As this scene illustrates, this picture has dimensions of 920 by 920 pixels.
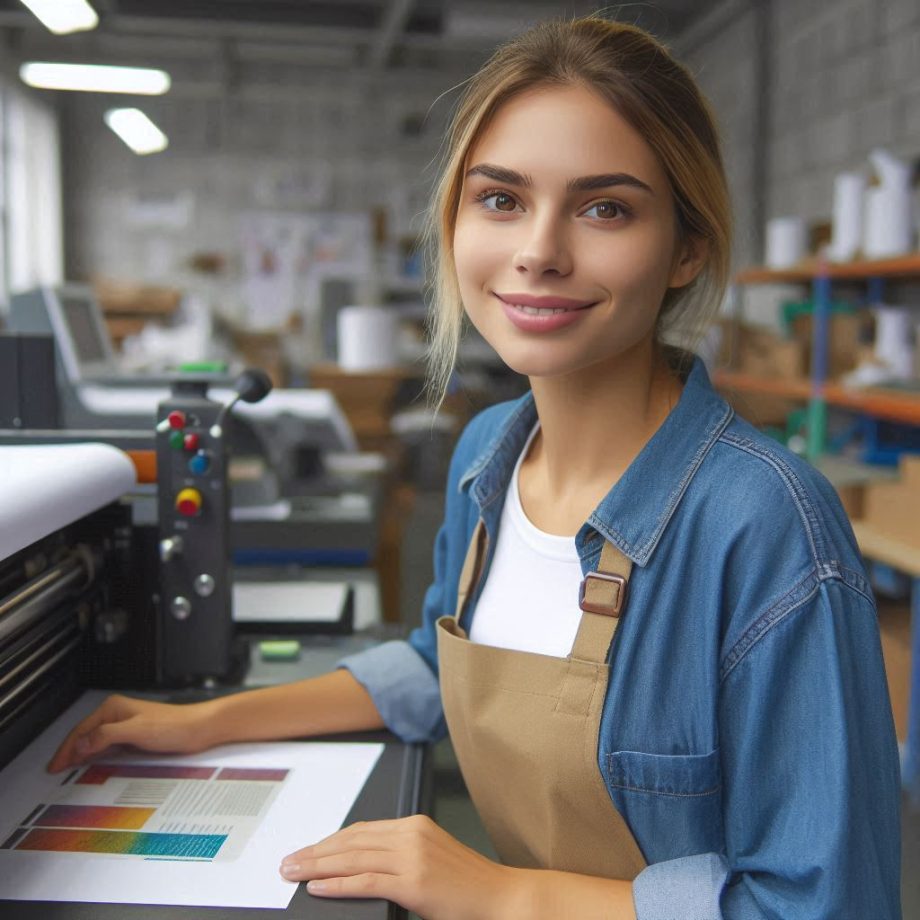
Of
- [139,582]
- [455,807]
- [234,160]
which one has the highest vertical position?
[234,160]

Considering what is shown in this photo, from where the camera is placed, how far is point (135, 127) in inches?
190

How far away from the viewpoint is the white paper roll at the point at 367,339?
3887 mm

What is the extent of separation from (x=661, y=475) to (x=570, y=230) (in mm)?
227

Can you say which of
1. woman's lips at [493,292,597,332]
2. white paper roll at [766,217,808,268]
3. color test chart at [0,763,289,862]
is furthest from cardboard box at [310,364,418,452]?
woman's lips at [493,292,597,332]

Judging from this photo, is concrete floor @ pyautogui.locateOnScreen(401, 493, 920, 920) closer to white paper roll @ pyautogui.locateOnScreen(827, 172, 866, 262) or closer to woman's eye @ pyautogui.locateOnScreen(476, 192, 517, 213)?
woman's eye @ pyautogui.locateOnScreen(476, 192, 517, 213)

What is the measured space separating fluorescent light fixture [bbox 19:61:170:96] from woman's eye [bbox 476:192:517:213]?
298 cm

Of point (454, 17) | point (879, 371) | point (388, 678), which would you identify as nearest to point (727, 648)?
point (388, 678)

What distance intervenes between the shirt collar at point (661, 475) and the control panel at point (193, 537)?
0.48 metres

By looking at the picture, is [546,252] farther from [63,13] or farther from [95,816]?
[63,13]

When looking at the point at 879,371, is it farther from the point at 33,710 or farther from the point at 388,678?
the point at 33,710

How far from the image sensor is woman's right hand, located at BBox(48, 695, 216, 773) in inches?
38.7

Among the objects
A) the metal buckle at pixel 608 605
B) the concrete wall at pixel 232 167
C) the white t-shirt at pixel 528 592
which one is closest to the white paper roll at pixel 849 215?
the white t-shirt at pixel 528 592

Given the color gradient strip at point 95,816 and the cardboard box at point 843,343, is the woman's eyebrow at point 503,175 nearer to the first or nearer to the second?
the color gradient strip at point 95,816

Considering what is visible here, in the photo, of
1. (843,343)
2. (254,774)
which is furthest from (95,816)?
(843,343)
